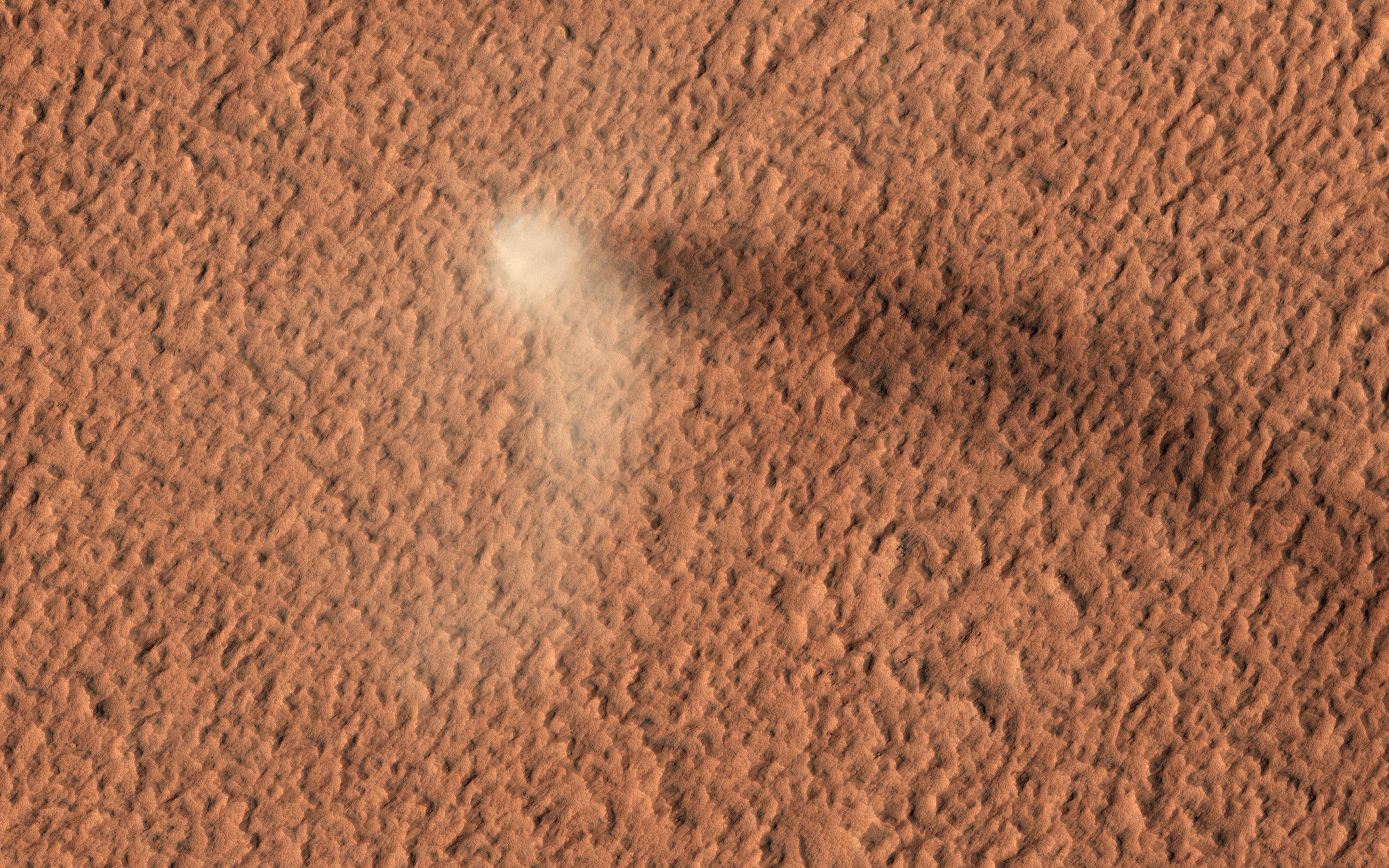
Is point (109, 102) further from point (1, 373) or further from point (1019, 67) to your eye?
point (1019, 67)

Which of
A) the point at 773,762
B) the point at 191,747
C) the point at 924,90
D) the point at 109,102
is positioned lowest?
the point at 191,747

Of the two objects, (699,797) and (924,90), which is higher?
(924,90)

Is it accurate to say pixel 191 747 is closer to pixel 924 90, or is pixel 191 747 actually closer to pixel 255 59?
pixel 255 59

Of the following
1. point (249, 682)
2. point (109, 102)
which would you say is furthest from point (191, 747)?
point (109, 102)

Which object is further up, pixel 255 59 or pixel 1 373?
pixel 255 59

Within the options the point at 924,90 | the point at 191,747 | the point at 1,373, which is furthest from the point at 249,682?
the point at 924,90
